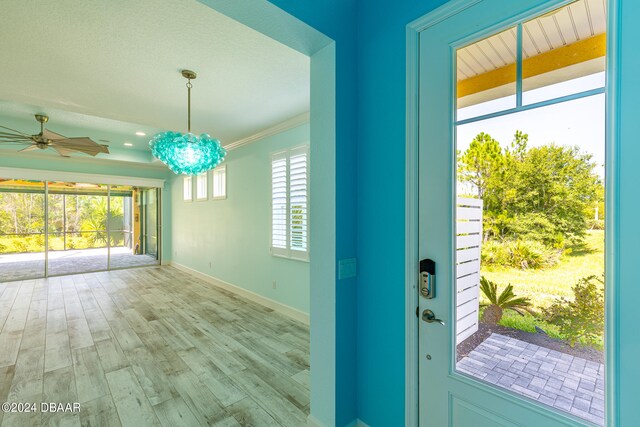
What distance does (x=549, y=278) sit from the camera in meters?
1.02

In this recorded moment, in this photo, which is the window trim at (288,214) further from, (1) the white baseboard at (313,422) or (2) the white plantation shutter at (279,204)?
(1) the white baseboard at (313,422)

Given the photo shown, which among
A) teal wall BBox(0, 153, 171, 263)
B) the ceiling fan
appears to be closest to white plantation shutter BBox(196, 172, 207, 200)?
teal wall BBox(0, 153, 171, 263)

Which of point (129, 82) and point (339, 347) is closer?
point (339, 347)

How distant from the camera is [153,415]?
191cm

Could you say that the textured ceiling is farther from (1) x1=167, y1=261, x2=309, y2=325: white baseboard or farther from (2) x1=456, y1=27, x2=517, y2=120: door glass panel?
(1) x1=167, y1=261, x2=309, y2=325: white baseboard

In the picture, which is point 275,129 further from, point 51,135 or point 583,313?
point 583,313

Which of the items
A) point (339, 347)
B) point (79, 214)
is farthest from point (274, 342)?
point (79, 214)

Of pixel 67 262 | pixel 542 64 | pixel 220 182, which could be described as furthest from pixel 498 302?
pixel 67 262

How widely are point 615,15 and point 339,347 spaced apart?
180cm

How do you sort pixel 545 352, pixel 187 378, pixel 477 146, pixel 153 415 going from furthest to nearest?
pixel 187 378, pixel 153 415, pixel 477 146, pixel 545 352

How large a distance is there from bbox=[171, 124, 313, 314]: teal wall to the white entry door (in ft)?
8.01

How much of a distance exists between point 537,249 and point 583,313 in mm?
247

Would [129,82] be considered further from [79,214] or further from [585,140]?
[79,214]

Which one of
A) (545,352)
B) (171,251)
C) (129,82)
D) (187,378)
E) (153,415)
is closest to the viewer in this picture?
(545,352)
